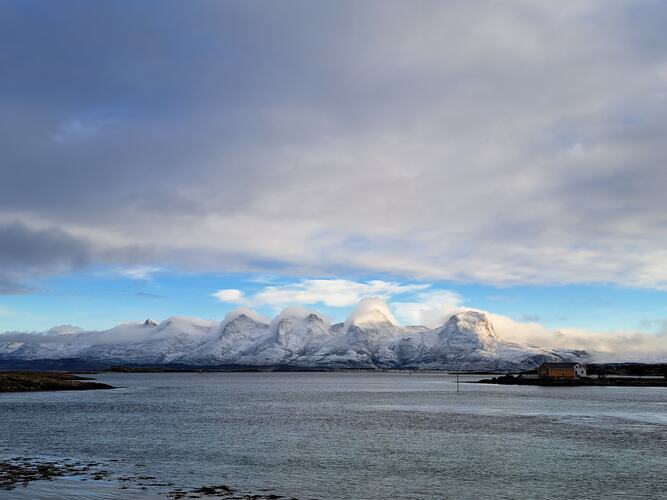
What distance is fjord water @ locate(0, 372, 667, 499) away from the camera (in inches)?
1444

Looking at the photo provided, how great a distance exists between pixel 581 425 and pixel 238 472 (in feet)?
156

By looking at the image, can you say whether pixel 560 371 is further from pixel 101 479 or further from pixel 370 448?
pixel 101 479

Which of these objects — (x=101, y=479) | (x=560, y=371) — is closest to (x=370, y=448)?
(x=101, y=479)

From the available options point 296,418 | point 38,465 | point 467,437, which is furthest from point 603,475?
point 296,418

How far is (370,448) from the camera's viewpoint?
51.2 m

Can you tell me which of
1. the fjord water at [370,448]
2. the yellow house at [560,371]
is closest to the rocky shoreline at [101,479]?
the fjord water at [370,448]

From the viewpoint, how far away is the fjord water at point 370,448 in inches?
1444

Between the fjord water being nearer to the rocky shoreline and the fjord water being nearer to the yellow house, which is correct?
the rocky shoreline

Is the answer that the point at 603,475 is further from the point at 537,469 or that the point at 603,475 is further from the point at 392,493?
the point at 392,493

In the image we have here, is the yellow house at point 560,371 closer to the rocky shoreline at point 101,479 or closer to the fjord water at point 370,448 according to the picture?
the fjord water at point 370,448

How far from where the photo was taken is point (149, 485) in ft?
117

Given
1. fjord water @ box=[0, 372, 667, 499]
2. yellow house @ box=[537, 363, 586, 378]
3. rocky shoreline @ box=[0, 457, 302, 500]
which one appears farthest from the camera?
yellow house @ box=[537, 363, 586, 378]

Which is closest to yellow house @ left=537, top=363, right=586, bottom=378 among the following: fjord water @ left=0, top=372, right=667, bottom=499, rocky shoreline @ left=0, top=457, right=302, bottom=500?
fjord water @ left=0, top=372, right=667, bottom=499

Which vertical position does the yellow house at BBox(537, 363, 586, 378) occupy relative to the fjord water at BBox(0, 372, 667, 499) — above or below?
above
